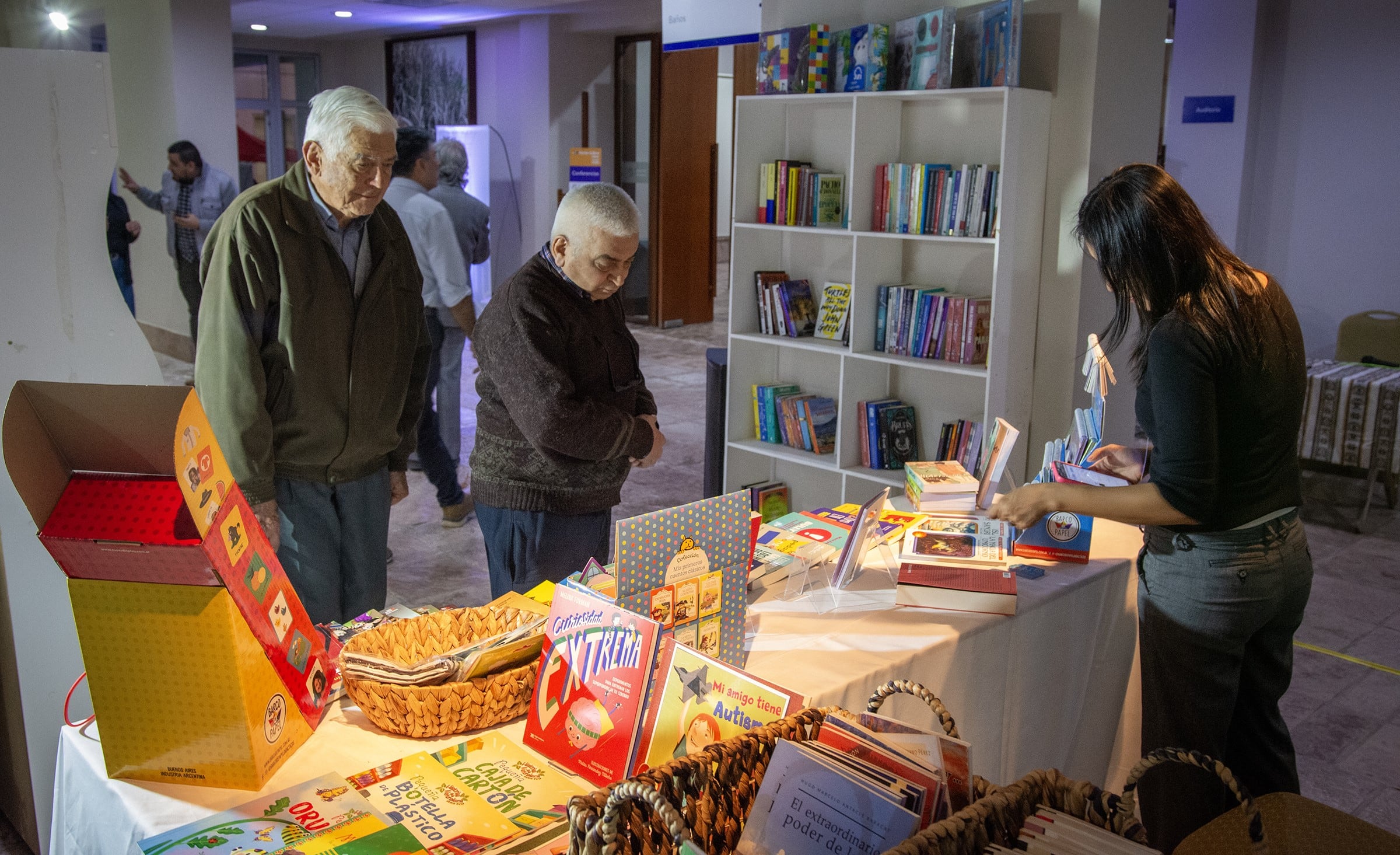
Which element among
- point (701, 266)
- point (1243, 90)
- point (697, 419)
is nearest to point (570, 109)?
point (701, 266)

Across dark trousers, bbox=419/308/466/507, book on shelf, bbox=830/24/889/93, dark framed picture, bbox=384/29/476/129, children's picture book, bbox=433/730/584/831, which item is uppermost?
dark framed picture, bbox=384/29/476/129

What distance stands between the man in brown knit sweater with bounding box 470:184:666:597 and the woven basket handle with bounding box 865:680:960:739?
114 cm

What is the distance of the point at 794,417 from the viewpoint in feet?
15.7

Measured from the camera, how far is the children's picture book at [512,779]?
1.50m

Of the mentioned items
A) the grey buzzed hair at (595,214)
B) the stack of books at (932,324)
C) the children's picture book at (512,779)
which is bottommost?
the children's picture book at (512,779)

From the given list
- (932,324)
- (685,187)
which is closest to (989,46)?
(932,324)

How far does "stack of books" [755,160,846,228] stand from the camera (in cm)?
452

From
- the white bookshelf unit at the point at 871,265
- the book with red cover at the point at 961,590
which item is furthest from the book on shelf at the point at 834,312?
the book with red cover at the point at 961,590

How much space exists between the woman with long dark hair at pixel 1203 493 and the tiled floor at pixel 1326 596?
1.21 metres

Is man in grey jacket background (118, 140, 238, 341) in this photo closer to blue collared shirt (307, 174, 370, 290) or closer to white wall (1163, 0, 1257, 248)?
blue collared shirt (307, 174, 370, 290)

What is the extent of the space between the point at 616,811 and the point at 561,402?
136 centimetres

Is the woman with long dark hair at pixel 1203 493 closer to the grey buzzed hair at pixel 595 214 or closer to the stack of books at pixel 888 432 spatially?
the grey buzzed hair at pixel 595 214

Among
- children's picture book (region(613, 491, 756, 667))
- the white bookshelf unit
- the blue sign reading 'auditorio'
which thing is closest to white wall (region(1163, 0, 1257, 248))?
the blue sign reading 'auditorio'

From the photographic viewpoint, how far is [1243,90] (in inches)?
296
